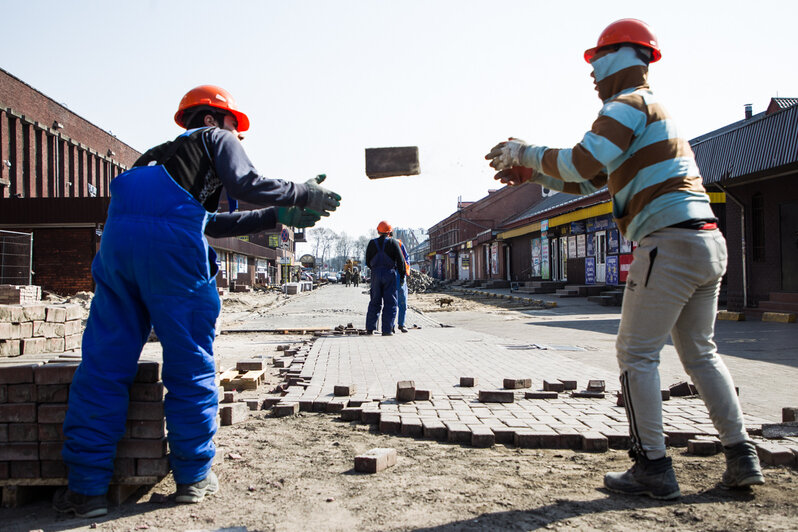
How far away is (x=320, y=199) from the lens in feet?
10.9

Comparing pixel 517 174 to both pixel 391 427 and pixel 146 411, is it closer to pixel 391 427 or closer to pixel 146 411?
pixel 391 427

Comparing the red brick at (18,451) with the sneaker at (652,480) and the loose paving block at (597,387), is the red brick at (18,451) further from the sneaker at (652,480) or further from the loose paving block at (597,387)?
the loose paving block at (597,387)

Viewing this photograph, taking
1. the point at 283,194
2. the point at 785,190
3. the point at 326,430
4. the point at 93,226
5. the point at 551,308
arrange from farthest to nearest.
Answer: the point at 93,226
the point at 551,308
the point at 785,190
the point at 326,430
the point at 283,194

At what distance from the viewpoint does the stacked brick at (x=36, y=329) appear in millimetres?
6457

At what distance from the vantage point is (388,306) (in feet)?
36.4

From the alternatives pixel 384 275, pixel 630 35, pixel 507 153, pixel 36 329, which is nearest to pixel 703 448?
pixel 507 153

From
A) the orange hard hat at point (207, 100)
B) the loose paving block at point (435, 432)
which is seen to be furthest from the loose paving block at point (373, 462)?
the orange hard hat at point (207, 100)

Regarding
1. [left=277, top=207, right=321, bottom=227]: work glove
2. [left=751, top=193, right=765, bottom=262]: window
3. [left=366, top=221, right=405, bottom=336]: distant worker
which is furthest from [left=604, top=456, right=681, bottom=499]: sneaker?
[left=751, top=193, right=765, bottom=262]: window

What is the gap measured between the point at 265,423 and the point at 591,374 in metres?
3.60

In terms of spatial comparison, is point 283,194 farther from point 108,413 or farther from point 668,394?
point 668,394

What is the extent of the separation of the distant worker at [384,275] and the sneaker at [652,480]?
27.2 ft

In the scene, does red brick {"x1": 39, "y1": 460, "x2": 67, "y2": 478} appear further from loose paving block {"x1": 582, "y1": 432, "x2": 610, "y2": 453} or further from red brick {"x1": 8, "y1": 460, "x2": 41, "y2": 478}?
loose paving block {"x1": 582, "y1": 432, "x2": 610, "y2": 453}

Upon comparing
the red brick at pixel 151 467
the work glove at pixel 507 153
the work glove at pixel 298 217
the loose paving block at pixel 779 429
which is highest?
the work glove at pixel 507 153

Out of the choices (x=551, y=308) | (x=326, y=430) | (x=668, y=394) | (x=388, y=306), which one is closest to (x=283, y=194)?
(x=326, y=430)
